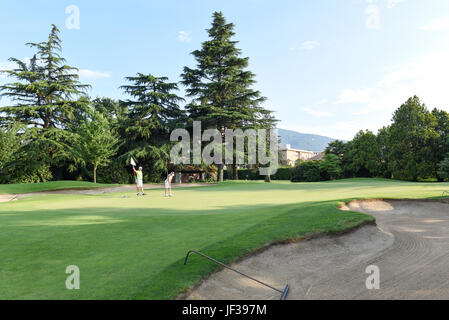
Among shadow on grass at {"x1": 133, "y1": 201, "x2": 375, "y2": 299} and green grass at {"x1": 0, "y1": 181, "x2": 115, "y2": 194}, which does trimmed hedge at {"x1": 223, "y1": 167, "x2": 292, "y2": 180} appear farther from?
shadow on grass at {"x1": 133, "y1": 201, "x2": 375, "y2": 299}

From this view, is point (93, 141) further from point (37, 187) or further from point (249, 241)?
point (249, 241)

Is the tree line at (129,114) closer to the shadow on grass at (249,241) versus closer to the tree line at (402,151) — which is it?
the tree line at (402,151)

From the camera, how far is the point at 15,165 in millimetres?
30875

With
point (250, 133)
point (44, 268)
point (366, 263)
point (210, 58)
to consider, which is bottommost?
point (366, 263)

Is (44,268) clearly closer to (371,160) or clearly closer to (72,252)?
(72,252)

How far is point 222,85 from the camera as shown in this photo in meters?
34.7

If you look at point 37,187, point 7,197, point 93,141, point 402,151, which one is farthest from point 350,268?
point 402,151

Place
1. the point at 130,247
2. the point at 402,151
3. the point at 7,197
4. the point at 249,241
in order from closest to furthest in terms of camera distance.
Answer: the point at 130,247 → the point at 249,241 → the point at 7,197 → the point at 402,151

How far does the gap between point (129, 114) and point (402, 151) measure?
3741cm

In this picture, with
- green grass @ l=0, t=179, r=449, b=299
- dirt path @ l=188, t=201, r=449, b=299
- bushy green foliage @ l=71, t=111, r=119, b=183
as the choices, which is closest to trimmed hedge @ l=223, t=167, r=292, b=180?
bushy green foliage @ l=71, t=111, r=119, b=183

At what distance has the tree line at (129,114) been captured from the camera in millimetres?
32500

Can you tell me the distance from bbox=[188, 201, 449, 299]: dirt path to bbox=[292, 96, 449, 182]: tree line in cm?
3000
